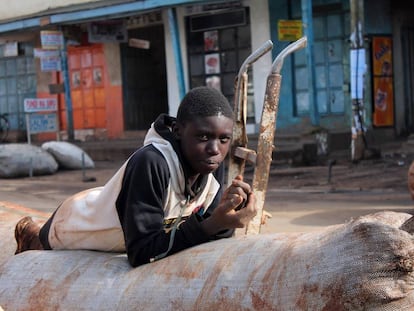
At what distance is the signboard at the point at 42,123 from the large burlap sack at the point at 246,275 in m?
11.8

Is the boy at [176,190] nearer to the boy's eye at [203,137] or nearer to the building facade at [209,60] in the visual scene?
the boy's eye at [203,137]

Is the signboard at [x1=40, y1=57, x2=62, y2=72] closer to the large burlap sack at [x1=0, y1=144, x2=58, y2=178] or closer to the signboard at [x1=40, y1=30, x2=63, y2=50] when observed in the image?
the signboard at [x1=40, y1=30, x2=63, y2=50]

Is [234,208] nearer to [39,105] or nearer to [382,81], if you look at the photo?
[382,81]

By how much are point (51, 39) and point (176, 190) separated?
13.7m

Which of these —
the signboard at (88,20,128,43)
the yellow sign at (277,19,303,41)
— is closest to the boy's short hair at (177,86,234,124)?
the yellow sign at (277,19,303,41)

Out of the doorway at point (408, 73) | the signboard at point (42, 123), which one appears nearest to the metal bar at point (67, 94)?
the signboard at point (42, 123)

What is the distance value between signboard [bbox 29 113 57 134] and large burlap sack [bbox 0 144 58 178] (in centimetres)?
175

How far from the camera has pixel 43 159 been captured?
12680mm

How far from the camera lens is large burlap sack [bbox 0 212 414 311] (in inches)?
80.4

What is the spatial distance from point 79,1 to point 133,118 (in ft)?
9.42

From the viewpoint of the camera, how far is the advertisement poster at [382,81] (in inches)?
504

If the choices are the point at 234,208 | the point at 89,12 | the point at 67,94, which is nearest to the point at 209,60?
the point at 89,12

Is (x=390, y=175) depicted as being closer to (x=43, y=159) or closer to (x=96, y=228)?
(x=43, y=159)

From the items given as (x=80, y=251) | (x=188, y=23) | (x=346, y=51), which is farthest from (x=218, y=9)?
(x=80, y=251)
